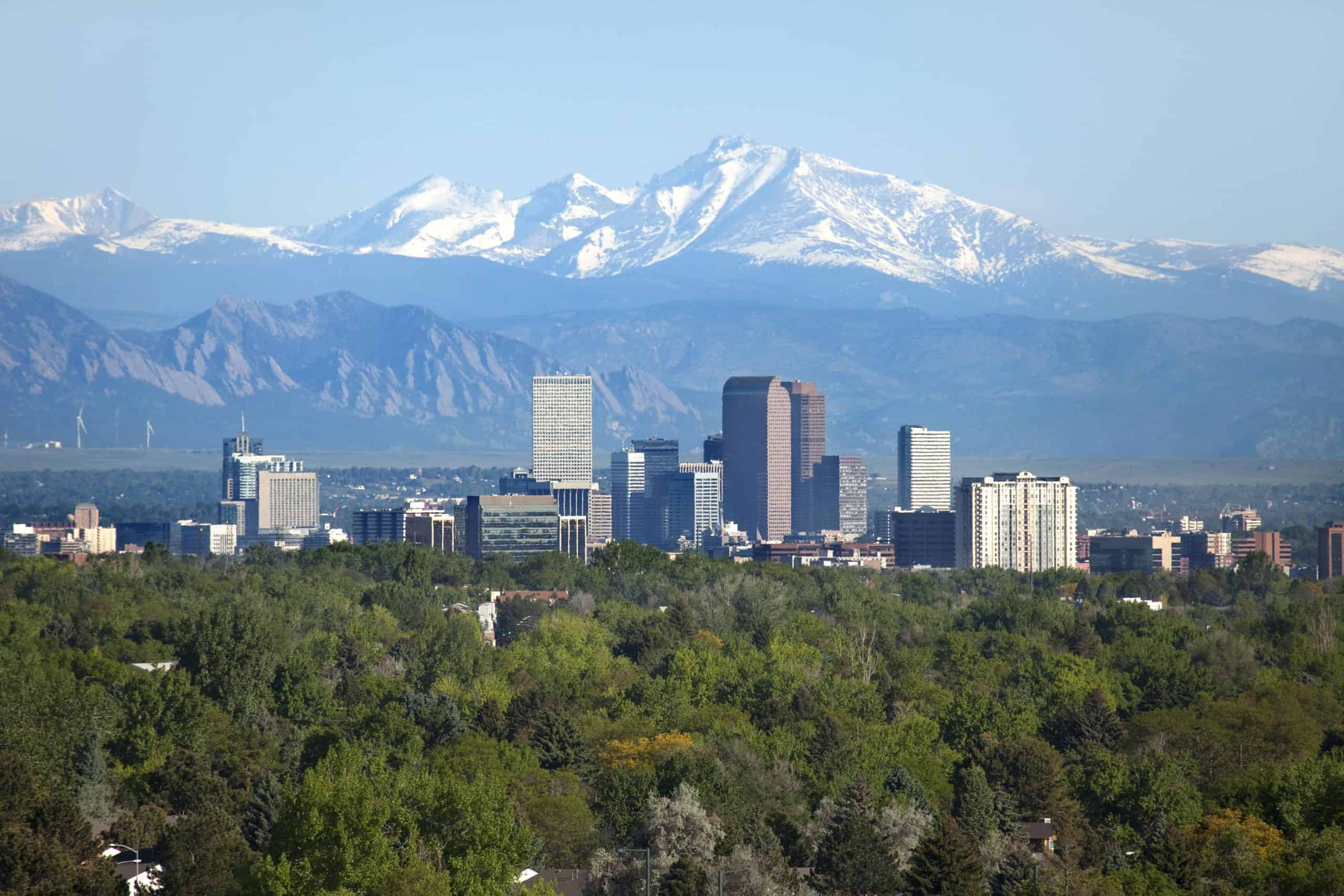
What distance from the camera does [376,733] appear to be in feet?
279

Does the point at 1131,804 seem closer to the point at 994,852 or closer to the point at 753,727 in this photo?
the point at 994,852

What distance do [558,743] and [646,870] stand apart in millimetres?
22565

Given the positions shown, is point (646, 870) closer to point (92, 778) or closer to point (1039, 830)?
point (1039, 830)

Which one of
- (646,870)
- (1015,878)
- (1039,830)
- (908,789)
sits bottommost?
(1039,830)

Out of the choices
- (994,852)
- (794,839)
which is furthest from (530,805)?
(994,852)

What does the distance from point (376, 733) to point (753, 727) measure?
1318 cm

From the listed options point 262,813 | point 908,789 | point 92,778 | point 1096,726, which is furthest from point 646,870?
point 1096,726

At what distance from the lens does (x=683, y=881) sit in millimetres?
58000

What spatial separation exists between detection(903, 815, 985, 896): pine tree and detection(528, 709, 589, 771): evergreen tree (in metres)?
22.4

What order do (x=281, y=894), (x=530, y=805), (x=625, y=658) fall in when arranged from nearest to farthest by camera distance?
1. (x=281, y=894)
2. (x=530, y=805)
3. (x=625, y=658)

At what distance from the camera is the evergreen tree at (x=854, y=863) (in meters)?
62.3

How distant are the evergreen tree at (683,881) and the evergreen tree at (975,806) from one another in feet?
34.1

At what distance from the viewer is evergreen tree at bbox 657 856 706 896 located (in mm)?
57688

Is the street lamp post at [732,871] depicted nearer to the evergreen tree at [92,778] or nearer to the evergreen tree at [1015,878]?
the evergreen tree at [1015,878]
